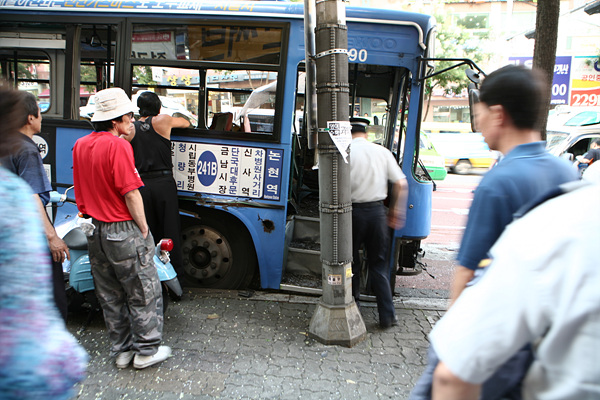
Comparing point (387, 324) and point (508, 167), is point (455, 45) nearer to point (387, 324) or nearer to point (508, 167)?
point (387, 324)

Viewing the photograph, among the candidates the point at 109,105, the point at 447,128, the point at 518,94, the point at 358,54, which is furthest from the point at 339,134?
the point at 447,128

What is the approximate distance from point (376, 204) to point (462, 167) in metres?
16.9

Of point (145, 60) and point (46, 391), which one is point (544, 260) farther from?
point (145, 60)

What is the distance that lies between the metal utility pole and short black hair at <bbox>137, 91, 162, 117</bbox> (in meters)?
1.64

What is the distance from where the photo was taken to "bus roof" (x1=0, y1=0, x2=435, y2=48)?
13.2 feet

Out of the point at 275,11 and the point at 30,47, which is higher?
the point at 275,11

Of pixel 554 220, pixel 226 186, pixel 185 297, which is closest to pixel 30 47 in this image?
pixel 226 186

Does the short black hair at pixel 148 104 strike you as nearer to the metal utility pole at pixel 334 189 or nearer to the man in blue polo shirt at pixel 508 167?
the metal utility pole at pixel 334 189

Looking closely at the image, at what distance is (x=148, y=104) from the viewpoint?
411 cm

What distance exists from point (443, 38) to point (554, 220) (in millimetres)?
22404

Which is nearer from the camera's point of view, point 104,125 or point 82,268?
point 104,125

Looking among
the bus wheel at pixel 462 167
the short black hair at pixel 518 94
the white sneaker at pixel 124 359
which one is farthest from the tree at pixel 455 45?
the short black hair at pixel 518 94

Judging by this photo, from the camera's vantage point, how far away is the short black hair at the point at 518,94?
5.61 feet

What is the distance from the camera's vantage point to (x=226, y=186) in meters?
4.39
